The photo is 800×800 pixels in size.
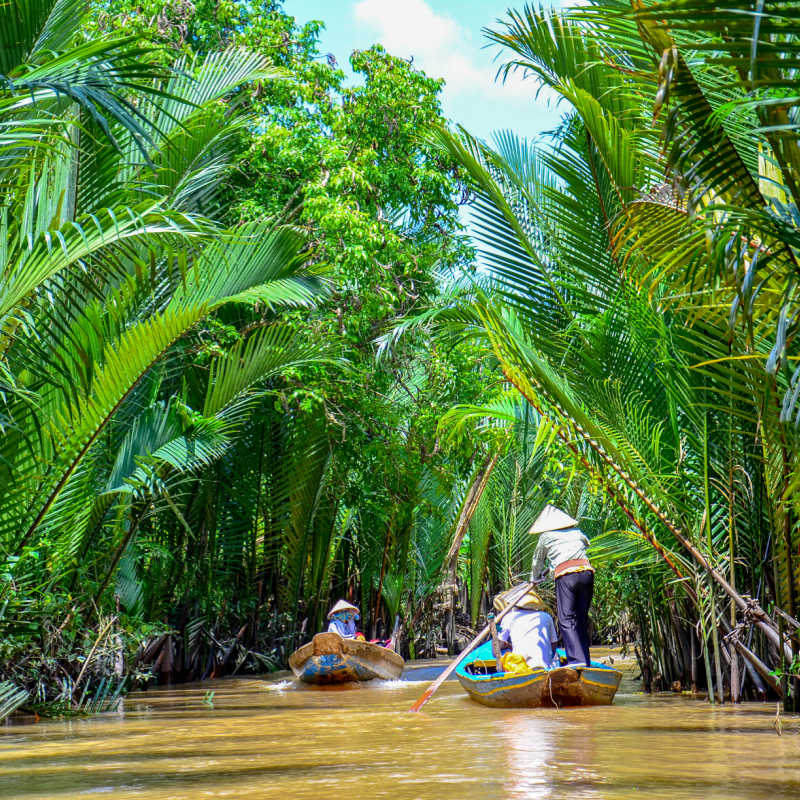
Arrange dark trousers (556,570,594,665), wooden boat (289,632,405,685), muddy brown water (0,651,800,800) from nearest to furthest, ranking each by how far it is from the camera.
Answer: muddy brown water (0,651,800,800)
dark trousers (556,570,594,665)
wooden boat (289,632,405,685)

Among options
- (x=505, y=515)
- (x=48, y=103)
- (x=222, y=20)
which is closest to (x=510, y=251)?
(x=48, y=103)

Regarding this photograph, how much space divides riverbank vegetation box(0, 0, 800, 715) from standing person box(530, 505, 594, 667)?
0.27m

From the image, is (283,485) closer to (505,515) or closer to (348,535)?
(348,535)

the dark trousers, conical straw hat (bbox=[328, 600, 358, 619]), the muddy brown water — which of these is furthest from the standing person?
conical straw hat (bbox=[328, 600, 358, 619])

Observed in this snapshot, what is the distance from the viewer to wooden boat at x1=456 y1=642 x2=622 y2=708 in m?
8.88

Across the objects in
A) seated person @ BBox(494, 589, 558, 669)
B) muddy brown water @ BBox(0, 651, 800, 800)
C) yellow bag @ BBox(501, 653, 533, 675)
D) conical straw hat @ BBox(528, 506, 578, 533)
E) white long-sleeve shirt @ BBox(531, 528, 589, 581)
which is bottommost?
muddy brown water @ BBox(0, 651, 800, 800)

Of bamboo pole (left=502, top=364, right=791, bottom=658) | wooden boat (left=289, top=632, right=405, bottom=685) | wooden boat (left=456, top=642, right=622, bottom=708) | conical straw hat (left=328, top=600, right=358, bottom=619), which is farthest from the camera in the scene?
conical straw hat (left=328, top=600, right=358, bottom=619)

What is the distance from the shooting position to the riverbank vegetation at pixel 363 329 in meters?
5.13

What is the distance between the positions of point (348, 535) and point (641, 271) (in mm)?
11774

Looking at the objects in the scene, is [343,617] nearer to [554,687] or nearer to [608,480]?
[554,687]

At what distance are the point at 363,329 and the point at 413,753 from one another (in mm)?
8083

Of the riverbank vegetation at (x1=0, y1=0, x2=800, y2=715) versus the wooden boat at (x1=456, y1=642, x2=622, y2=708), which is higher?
the riverbank vegetation at (x1=0, y1=0, x2=800, y2=715)

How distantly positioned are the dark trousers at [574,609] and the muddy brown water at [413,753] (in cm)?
59

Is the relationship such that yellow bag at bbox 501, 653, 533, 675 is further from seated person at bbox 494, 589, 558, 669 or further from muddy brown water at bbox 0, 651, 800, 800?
muddy brown water at bbox 0, 651, 800, 800
